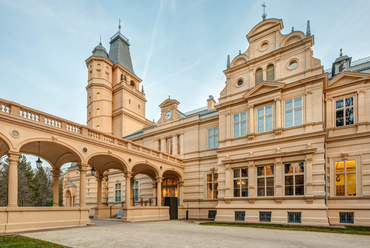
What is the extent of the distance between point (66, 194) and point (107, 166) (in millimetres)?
19836

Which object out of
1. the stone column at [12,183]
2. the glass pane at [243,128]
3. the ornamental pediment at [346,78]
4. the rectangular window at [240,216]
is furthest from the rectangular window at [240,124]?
the stone column at [12,183]

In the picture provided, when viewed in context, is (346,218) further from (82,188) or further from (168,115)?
(168,115)

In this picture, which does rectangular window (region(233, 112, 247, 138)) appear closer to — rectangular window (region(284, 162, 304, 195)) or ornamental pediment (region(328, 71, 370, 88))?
rectangular window (region(284, 162, 304, 195))

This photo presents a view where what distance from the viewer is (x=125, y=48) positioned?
38.9m

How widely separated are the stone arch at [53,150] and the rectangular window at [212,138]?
471 inches

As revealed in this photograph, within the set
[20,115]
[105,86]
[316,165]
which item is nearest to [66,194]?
[105,86]

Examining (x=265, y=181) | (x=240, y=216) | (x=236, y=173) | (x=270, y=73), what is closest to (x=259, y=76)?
(x=270, y=73)

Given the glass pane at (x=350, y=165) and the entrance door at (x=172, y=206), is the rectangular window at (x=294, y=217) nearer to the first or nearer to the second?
the glass pane at (x=350, y=165)

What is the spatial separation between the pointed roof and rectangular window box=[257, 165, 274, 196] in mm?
26735

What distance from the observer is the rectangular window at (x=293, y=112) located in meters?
16.6

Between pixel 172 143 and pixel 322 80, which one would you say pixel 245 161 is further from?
pixel 172 143

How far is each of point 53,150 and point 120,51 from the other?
2578 cm

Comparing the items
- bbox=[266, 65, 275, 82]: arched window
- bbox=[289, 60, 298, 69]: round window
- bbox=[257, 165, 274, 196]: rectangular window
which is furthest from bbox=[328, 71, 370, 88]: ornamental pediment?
bbox=[257, 165, 274, 196]: rectangular window

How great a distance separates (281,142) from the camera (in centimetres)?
1672
